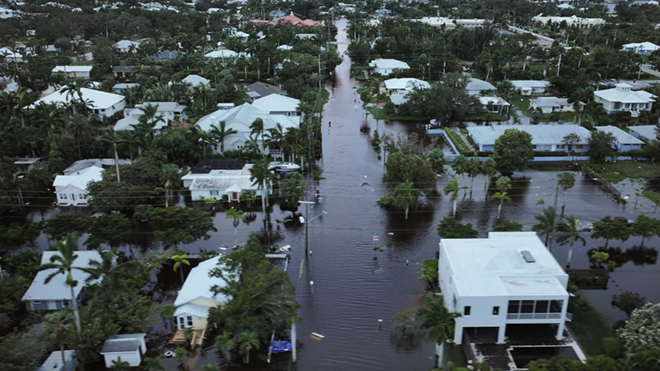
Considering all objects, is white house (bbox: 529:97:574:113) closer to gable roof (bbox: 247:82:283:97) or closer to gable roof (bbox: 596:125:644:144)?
gable roof (bbox: 596:125:644:144)

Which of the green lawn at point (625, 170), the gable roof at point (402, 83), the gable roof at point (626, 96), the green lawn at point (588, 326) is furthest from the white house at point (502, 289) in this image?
the gable roof at point (402, 83)

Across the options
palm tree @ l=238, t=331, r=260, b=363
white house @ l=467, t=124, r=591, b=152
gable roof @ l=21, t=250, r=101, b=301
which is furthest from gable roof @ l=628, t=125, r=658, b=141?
gable roof @ l=21, t=250, r=101, b=301

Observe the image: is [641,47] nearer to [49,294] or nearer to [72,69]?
[72,69]

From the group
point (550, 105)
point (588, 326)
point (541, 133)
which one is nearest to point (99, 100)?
point (541, 133)

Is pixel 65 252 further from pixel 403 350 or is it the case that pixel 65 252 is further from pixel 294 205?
pixel 294 205

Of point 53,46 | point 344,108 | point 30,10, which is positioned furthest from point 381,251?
point 30,10

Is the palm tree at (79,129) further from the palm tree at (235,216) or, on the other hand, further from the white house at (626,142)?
the white house at (626,142)

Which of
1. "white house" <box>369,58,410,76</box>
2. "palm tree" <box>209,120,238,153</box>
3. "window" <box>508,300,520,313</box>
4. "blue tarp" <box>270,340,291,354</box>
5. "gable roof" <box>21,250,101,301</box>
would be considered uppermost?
"white house" <box>369,58,410,76</box>
